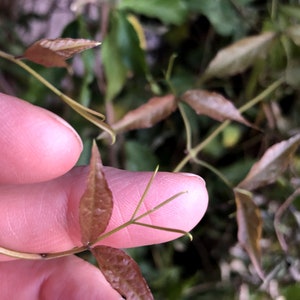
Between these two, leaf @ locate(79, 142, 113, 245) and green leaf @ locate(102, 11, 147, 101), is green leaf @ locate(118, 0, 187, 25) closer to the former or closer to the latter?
green leaf @ locate(102, 11, 147, 101)

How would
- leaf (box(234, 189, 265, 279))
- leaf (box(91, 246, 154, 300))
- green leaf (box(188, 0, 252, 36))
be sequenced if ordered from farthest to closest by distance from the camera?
green leaf (box(188, 0, 252, 36)) < leaf (box(234, 189, 265, 279)) < leaf (box(91, 246, 154, 300))

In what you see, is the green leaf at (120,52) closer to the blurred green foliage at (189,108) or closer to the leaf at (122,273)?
the blurred green foliage at (189,108)

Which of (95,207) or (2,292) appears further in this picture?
(2,292)

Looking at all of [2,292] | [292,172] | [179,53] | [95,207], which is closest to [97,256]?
[95,207]

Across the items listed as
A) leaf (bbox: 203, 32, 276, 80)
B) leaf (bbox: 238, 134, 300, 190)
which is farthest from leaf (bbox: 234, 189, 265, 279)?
leaf (bbox: 203, 32, 276, 80)

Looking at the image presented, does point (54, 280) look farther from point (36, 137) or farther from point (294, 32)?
point (294, 32)

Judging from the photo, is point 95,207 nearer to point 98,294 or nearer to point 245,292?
point 98,294
